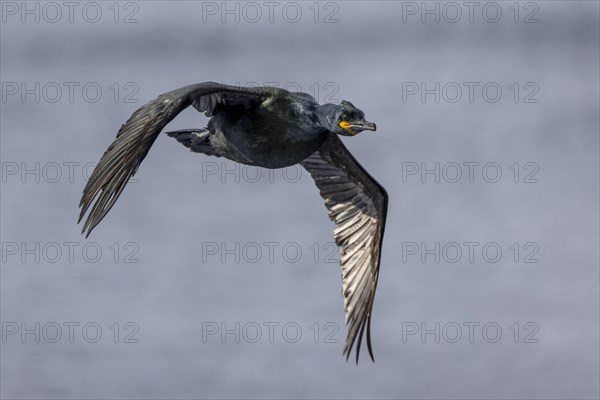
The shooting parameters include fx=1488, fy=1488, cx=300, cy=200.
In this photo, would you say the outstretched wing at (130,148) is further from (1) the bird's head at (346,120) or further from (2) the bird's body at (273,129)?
(1) the bird's head at (346,120)

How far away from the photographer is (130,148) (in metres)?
11.0

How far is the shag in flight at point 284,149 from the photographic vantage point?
11.0 metres

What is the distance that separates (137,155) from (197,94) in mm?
796

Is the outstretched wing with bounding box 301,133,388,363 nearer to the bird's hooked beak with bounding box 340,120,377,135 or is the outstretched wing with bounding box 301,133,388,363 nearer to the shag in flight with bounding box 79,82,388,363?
the shag in flight with bounding box 79,82,388,363

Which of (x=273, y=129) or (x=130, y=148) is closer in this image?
(x=130, y=148)

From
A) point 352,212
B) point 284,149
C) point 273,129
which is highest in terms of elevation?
point 273,129

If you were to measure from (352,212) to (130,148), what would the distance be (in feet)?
11.5

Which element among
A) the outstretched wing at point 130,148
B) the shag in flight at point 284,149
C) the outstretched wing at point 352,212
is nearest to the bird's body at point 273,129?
the shag in flight at point 284,149

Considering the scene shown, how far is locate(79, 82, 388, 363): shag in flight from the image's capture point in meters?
11.0

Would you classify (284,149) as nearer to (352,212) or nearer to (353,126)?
(353,126)

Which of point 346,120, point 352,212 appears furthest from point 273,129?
point 352,212

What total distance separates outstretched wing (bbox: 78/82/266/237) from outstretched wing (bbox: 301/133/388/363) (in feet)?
7.84

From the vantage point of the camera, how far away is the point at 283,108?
1205 cm

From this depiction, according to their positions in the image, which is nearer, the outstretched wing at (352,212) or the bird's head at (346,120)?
the bird's head at (346,120)
